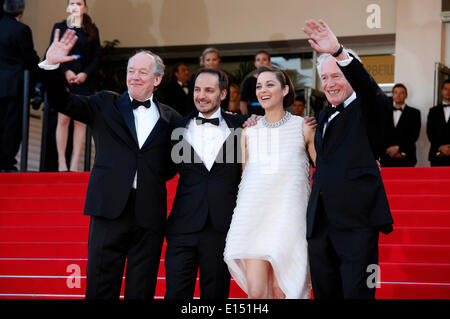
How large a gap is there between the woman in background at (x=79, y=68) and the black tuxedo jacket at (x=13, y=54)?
0.36m

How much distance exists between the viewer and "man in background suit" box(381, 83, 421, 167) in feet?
33.6

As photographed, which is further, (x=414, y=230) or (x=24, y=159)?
(x=24, y=159)

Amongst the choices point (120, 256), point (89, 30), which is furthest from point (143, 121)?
point (89, 30)

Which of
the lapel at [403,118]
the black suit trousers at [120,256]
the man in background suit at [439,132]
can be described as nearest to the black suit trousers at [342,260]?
the black suit trousers at [120,256]

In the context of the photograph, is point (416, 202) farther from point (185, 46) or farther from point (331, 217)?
point (185, 46)

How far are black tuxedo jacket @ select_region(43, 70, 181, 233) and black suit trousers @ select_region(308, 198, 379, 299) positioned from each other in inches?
39.7

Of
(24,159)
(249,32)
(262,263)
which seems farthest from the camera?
(249,32)

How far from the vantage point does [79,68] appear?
784 cm

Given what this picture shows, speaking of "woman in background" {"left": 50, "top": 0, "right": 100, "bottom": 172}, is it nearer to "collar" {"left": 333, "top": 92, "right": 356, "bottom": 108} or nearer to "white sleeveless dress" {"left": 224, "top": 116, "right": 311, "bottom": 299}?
"white sleeveless dress" {"left": 224, "top": 116, "right": 311, "bottom": 299}

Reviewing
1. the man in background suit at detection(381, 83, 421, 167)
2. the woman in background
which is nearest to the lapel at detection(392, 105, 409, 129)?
the man in background suit at detection(381, 83, 421, 167)

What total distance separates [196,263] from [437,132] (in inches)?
268

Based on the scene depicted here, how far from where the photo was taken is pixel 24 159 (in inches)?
319
